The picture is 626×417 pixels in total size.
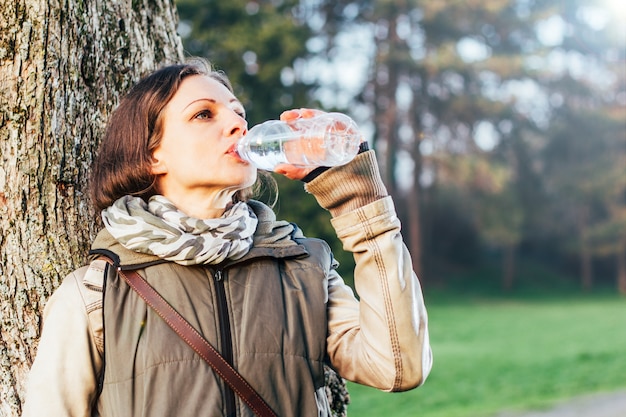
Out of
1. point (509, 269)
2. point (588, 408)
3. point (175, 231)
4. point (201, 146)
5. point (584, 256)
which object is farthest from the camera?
point (584, 256)

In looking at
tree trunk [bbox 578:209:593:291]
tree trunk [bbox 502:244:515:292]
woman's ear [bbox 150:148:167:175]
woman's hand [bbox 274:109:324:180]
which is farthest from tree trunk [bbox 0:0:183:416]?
tree trunk [bbox 578:209:593:291]

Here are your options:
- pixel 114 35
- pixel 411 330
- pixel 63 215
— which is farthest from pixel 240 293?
pixel 114 35

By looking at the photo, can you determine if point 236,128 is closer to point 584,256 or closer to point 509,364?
point 509,364

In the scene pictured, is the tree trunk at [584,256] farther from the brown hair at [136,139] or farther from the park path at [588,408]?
the brown hair at [136,139]

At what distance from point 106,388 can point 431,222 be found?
33496 mm

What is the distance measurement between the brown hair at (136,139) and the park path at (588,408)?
7.15 metres

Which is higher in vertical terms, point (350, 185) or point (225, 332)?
point (350, 185)

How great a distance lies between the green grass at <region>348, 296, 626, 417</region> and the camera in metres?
9.89

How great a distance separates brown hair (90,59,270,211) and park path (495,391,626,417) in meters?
7.15

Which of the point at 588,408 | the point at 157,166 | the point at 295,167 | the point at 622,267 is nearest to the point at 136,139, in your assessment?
the point at 157,166

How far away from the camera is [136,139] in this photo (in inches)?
92.3

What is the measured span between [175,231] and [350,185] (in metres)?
0.51

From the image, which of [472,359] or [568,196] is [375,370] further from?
[568,196]

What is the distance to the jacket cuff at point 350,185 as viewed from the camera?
2057 millimetres
